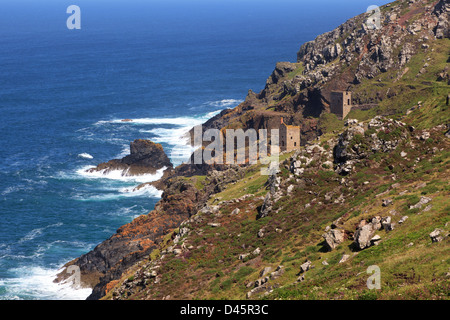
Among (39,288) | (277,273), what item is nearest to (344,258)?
(277,273)

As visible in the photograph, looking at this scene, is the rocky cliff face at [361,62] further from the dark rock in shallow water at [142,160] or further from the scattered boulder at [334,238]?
the scattered boulder at [334,238]

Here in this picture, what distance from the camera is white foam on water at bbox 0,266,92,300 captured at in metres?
70.2

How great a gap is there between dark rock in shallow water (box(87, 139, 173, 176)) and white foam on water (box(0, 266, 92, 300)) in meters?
41.4

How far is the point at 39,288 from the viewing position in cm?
7231

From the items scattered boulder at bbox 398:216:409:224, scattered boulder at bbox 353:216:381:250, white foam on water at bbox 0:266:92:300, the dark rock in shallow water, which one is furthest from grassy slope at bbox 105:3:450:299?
the dark rock in shallow water

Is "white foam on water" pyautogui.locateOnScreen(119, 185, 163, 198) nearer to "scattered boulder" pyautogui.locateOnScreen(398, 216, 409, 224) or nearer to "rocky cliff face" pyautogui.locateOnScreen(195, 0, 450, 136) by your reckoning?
"rocky cliff face" pyautogui.locateOnScreen(195, 0, 450, 136)

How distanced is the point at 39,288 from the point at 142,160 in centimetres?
4854

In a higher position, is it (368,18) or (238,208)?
(368,18)

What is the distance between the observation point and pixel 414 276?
92.9 feet

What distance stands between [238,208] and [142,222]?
93.6ft

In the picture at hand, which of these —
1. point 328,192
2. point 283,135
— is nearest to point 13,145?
point 283,135

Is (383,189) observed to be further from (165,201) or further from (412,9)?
(412,9)

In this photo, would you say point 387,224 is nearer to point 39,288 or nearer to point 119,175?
point 39,288

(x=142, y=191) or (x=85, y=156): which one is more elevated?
(x=85, y=156)
